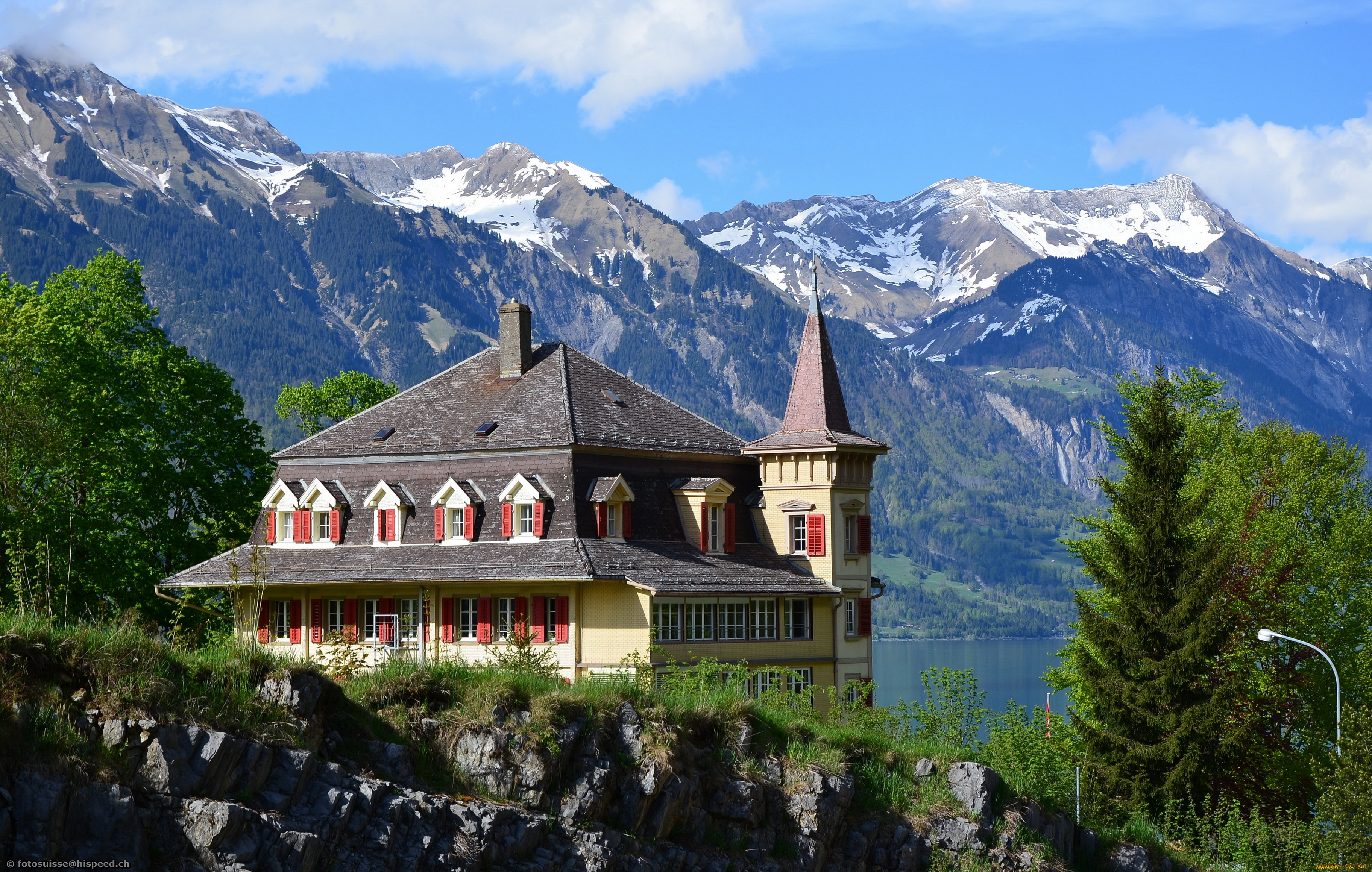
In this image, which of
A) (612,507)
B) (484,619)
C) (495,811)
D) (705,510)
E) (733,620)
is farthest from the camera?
(705,510)

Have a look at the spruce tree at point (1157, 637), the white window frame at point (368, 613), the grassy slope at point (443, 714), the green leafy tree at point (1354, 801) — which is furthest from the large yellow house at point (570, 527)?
the green leafy tree at point (1354, 801)

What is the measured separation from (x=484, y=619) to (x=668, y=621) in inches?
228

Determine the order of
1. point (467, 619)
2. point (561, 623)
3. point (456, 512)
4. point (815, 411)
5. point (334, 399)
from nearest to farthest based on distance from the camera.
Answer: point (561, 623), point (467, 619), point (456, 512), point (815, 411), point (334, 399)

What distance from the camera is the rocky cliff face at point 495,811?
22344 mm

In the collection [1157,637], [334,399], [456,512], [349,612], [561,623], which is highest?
[334,399]

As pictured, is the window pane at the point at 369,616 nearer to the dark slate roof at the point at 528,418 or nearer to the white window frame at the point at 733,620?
the dark slate roof at the point at 528,418

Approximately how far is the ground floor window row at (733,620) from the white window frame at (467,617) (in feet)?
19.0

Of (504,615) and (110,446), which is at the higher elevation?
(110,446)

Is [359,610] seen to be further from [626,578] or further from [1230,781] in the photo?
[1230,781]

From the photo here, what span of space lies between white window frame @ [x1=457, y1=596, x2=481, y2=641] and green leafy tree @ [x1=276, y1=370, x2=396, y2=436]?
3002 cm

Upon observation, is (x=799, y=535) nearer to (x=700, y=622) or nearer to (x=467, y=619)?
(x=700, y=622)

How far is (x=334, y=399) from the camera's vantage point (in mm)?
81562

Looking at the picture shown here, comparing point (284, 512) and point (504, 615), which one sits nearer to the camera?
point (504, 615)

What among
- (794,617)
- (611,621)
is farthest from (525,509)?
(794,617)
